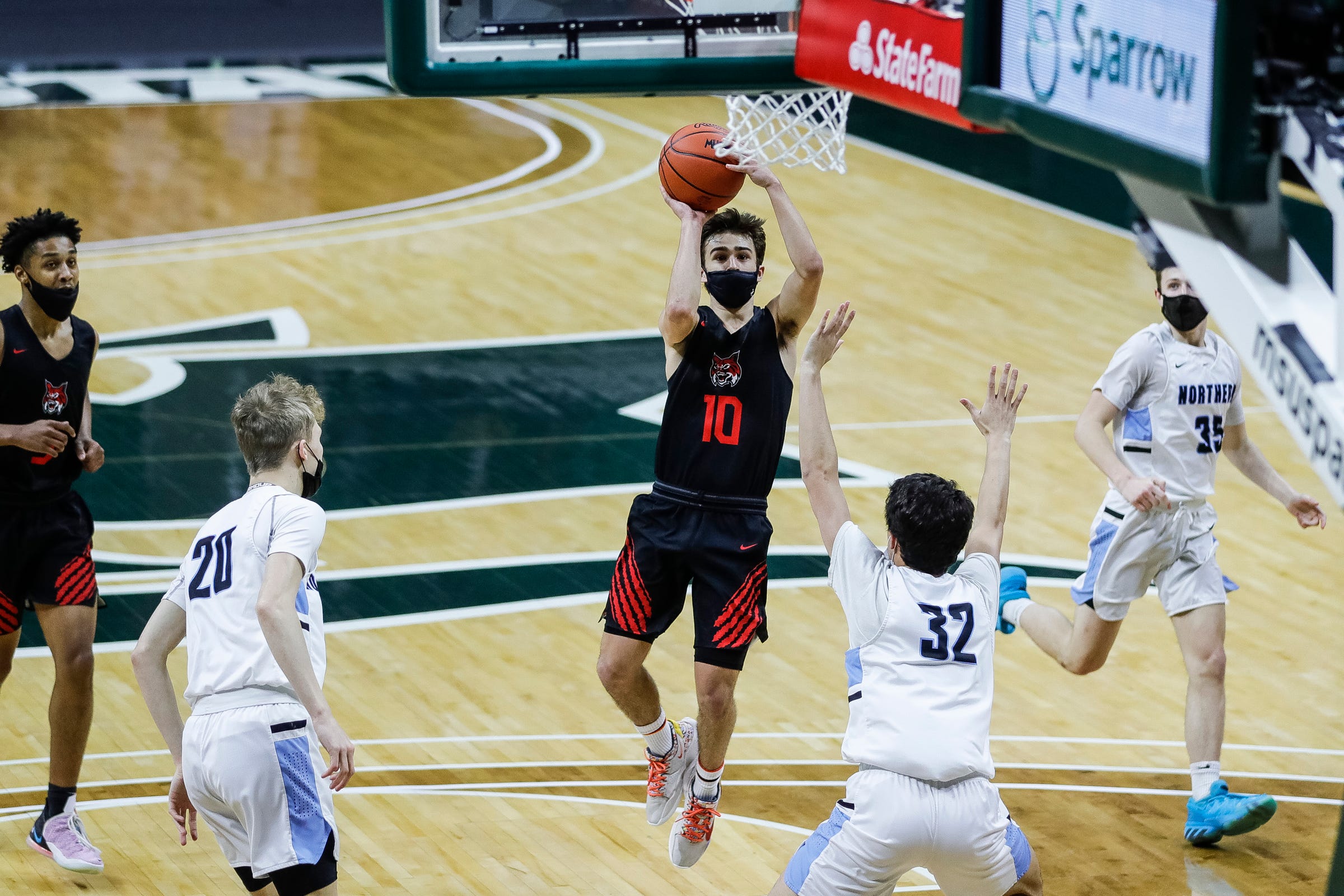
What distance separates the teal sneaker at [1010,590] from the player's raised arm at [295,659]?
12.3 ft

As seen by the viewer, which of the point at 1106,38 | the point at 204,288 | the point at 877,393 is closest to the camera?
the point at 1106,38

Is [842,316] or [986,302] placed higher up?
[842,316]

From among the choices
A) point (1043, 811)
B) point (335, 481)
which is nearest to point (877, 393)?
point (335, 481)

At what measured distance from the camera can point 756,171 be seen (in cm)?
568

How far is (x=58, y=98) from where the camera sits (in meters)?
18.3

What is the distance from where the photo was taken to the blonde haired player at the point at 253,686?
4660 millimetres

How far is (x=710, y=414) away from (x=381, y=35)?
16028mm

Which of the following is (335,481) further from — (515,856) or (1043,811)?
(1043,811)

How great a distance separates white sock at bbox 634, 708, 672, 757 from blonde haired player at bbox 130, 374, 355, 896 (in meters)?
1.58

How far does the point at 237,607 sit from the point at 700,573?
5.69 feet

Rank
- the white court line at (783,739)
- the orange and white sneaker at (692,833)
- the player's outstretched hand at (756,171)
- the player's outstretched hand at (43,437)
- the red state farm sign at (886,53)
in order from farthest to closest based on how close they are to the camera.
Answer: the white court line at (783,739), the player's outstretched hand at (43,437), the orange and white sneaker at (692,833), the player's outstretched hand at (756,171), the red state farm sign at (886,53)

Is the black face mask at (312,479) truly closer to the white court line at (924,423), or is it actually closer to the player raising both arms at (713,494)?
the player raising both arms at (713,494)

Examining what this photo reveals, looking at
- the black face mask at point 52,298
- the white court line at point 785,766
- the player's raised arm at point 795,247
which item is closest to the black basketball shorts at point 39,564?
the black face mask at point 52,298

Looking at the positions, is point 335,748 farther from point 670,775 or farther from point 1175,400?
point 1175,400
